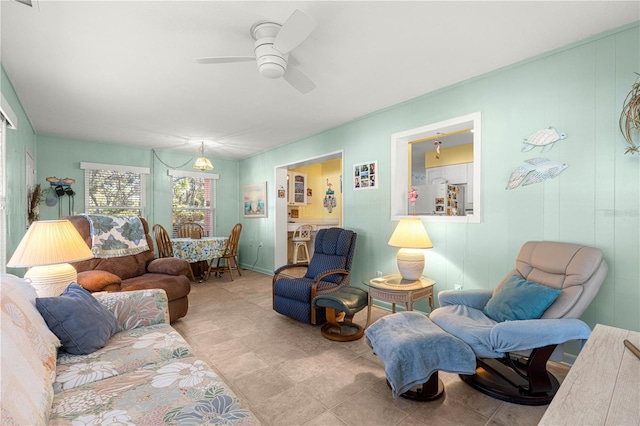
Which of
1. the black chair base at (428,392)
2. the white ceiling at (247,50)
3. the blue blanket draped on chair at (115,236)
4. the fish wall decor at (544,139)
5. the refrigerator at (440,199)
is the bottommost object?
the black chair base at (428,392)

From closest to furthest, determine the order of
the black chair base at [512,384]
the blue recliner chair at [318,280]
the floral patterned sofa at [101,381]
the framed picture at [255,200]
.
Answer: the floral patterned sofa at [101,381] → the black chair base at [512,384] → the blue recliner chair at [318,280] → the framed picture at [255,200]

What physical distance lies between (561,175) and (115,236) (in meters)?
4.65

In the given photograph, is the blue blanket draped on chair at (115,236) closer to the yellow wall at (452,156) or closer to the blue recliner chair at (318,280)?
the blue recliner chair at (318,280)

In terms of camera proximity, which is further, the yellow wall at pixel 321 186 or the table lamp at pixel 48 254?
the yellow wall at pixel 321 186

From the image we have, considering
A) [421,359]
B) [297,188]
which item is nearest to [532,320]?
[421,359]

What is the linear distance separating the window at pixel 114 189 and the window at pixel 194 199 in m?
0.58

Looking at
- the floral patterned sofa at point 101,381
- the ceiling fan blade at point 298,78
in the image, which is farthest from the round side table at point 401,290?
the ceiling fan blade at point 298,78

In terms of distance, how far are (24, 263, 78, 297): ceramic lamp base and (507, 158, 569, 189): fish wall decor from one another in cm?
382

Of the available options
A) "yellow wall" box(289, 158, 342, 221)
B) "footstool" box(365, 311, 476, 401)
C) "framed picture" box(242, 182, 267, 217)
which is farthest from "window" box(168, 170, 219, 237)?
"footstool" box(365, 311, 476, 401)

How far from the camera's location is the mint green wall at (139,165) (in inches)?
196

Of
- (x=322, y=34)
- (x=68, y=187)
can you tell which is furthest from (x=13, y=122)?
(x=322, y=34)

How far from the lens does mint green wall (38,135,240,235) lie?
4980 millimetres

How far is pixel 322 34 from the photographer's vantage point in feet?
7.34

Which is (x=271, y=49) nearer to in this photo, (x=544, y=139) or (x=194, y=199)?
(x=544, y=139)
